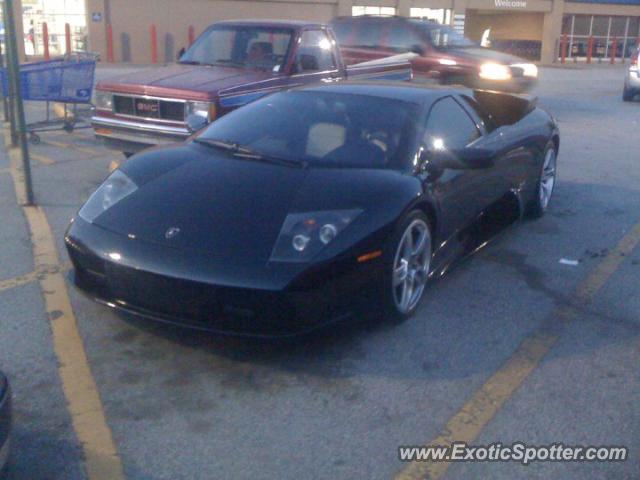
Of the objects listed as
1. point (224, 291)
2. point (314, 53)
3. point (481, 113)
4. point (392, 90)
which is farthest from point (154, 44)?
point (224, 291)

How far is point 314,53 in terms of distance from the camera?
Answer: 993cm

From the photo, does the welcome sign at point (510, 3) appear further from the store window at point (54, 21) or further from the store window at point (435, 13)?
the store window at point (54, 21)

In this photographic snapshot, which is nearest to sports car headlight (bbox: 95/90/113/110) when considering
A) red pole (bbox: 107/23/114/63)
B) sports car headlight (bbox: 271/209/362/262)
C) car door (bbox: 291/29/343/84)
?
car door (bbox: 291/29/343/84)

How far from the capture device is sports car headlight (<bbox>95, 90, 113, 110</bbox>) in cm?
898

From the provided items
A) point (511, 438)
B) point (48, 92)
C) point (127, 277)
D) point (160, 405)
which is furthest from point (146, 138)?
point (511, 438)

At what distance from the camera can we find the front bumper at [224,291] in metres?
4.30

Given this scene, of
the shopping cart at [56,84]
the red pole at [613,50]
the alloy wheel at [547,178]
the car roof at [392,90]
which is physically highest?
the car roof at [392,90]

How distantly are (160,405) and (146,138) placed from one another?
16.4 feet

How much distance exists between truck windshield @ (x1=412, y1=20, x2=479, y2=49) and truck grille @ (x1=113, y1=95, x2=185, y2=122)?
8166mm

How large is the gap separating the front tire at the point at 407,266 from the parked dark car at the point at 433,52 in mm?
10454

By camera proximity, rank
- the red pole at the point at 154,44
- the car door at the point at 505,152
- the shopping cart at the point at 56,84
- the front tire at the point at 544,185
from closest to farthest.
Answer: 1. the car door at the point at 505,152
2. the front tire at the point at 544,185
3. the shopping cart at the point at 56,84
4. the red pole at the point at 154,44

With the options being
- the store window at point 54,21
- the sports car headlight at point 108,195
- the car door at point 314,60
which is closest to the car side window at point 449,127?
the sports car headlight at point 108,195

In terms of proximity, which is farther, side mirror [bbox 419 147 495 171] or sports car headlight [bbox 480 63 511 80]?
sports car headlight [bbox 480 63 511 80]

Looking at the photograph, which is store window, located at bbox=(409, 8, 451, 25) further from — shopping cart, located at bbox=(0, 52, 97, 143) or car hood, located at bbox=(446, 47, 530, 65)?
shopping cart, located at bbox=(0, 52, 97, 143)
